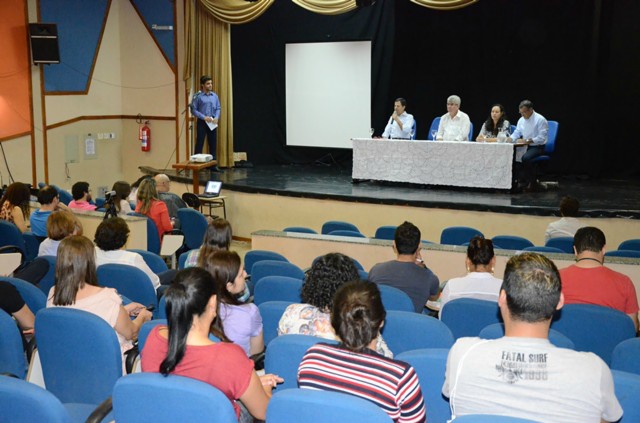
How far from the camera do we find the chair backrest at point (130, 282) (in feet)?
14.2

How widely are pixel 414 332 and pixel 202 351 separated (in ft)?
3.49

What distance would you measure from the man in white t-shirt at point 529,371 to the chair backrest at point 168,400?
0.73 metres

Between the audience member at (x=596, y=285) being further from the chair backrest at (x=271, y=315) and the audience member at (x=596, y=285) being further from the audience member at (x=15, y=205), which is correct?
the audience member at (x=15, y=205)

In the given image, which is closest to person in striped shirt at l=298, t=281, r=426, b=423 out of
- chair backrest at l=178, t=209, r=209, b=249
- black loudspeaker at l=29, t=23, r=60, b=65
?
chair backrest at l=178, t=209, r=209, b=249

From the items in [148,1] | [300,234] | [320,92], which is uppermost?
[148,1]

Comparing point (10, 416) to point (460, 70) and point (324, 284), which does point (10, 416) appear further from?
point (460, 70)

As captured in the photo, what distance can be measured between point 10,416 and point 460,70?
33.6ft

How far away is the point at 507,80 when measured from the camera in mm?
11328

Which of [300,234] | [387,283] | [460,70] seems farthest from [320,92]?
[387,283]

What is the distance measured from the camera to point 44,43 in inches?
432

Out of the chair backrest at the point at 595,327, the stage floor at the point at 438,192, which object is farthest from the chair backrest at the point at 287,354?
the stage floor at the point at 438,192

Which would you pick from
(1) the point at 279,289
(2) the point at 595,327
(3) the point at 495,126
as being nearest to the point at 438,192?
(3) the point at 495,126

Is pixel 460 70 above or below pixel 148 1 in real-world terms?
below

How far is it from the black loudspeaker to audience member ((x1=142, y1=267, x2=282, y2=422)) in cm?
944
